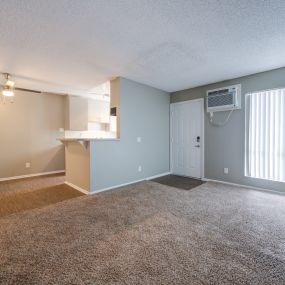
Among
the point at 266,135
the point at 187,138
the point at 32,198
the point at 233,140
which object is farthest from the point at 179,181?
the point at 32,198

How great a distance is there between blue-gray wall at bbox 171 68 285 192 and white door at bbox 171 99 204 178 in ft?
0.62

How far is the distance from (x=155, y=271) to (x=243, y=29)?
9.24ft

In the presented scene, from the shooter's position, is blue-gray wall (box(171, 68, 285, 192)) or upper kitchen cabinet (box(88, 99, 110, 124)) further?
upper kitchen cabinet (box(88, 99, 110, 124))

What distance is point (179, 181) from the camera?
4270mm

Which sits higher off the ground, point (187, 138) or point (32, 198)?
point (187, 138)

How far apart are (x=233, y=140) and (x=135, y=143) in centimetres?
227

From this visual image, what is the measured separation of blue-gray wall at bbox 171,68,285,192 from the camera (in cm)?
341

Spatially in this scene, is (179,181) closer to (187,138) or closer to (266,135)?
(187,138)

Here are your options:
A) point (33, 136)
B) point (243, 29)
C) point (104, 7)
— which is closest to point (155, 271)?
point (104, 7)

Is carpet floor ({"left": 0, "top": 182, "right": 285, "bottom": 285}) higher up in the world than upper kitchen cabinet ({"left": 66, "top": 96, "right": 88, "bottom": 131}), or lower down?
lower down

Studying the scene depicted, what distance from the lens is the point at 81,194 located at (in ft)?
11.1

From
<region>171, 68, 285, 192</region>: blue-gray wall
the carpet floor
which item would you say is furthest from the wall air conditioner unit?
the carpet floor

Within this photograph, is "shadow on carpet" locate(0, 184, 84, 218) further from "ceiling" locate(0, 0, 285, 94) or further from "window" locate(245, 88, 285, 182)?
"window" locate(245, 88, 285, 182)

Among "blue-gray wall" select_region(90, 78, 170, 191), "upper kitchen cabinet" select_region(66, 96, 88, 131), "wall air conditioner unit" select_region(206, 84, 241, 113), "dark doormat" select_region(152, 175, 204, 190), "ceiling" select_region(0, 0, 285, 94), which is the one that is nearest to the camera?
"ceiling" select_region(0, 0, 285, 94)
